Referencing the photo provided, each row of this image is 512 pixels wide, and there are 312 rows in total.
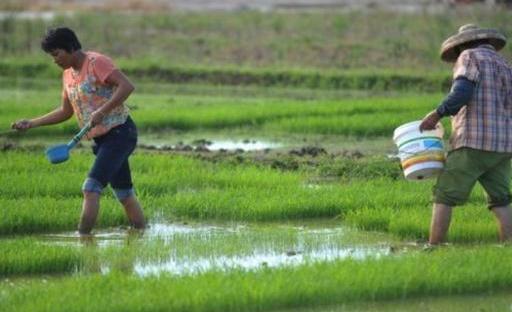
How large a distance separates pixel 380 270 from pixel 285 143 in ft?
21.4

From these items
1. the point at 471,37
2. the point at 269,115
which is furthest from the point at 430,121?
the point at 269,115

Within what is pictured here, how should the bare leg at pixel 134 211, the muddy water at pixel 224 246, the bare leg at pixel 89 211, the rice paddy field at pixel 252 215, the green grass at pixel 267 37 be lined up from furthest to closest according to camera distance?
the green grass at pixel 267 37 < the bare leg at pixel 134 211 < the bare leg at pixel 89 211 < the muddy water at pixel 224 246 < the rice paddy field at pixel 252 215

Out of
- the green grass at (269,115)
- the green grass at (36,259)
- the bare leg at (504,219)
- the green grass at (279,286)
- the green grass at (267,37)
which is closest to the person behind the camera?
the green grass at (279,286)

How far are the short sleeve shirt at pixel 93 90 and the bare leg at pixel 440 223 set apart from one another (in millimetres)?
1941

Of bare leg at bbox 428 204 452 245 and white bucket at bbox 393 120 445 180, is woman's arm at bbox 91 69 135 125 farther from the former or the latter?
bare leg at bbox 428 204 452 245

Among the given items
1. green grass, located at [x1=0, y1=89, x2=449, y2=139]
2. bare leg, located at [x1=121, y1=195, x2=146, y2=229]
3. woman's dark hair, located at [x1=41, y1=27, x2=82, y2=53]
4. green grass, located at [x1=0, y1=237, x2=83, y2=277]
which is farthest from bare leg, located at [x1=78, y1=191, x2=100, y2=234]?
green grass, located at [x1=0, y1=89, x2=449, y2=139]

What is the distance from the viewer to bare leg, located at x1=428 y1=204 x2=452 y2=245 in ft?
22.1

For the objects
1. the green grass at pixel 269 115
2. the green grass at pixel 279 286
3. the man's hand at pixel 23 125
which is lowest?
the green grass at pixel 269 115

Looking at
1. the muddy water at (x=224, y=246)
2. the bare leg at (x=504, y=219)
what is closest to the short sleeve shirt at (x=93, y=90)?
the muddy water at (x=224, y=246)

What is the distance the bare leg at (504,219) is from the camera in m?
6.80

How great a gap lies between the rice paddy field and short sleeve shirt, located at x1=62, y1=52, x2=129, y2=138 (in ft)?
2.32

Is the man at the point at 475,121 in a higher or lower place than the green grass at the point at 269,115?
higher

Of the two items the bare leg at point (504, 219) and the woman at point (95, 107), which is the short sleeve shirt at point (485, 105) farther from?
the woman at point (95, 107)

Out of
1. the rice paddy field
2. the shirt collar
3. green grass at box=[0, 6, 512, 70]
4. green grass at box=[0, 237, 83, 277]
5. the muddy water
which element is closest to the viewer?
the rice paddy field
